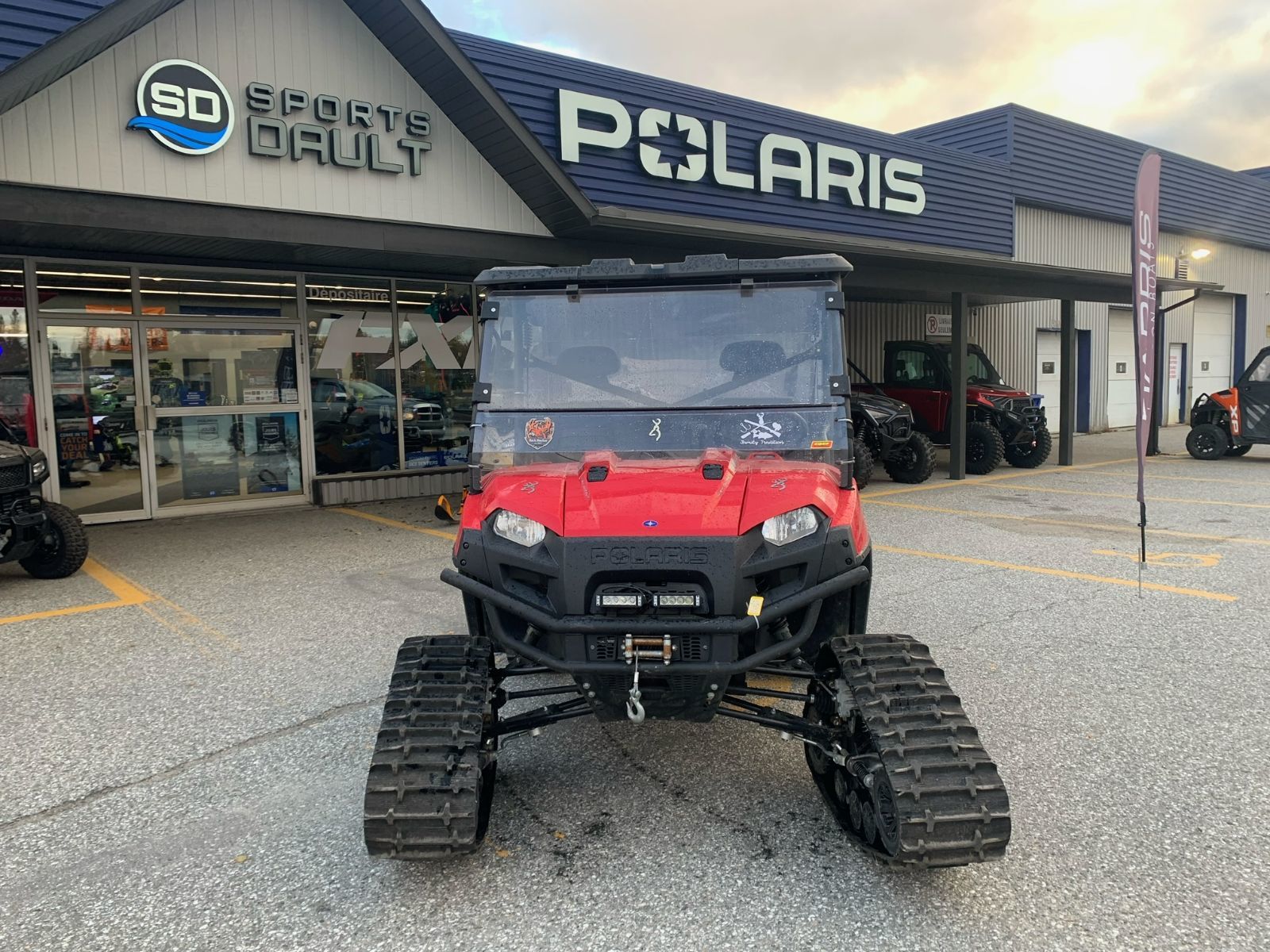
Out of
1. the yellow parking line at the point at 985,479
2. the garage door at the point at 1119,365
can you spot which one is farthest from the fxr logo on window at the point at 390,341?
the garage door at the point at 1119,365

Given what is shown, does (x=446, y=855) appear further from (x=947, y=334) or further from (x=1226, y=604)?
(x=947, y=334)

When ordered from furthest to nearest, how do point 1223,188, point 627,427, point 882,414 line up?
point 1223,188 < point 882,414 < point 627,427

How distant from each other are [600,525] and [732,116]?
32.9 ft

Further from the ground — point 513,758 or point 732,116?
point 732,116

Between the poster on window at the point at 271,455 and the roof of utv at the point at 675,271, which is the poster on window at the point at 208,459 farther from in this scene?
the roof of utv at the point at 675,271

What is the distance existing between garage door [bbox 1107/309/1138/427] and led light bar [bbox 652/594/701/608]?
2264 centimetres

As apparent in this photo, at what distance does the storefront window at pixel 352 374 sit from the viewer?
11234 millimetres

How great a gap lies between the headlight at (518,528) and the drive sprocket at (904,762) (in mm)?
1145

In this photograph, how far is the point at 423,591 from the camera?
22.8ft

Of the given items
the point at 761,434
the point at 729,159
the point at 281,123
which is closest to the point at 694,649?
the point at 761,434

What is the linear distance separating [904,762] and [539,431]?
6.40ft

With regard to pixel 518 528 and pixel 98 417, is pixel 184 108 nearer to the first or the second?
pixel 98 417

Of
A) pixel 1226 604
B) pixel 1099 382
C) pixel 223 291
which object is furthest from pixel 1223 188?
pixel 223 291

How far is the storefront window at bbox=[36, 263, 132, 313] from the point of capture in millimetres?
9305
